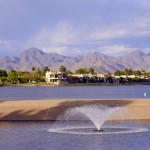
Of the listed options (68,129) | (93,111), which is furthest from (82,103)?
(68,129)

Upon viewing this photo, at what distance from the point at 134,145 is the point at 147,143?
37.5 inches

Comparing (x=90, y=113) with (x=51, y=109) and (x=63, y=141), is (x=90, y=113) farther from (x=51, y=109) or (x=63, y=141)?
Answer: (x=63, y=141)

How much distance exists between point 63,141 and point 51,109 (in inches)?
543

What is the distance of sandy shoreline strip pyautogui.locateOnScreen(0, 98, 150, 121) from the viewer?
1633 inches

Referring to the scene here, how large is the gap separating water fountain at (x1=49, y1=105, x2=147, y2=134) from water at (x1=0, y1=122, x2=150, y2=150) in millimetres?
1678

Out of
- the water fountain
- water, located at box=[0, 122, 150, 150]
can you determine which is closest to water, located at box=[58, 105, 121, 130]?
the water fountain

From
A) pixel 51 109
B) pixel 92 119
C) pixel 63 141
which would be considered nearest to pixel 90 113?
pixel 92 119

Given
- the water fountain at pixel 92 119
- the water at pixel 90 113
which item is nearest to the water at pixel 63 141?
the water fountain at pixel 92 119

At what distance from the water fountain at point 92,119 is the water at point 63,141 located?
168 centimetres

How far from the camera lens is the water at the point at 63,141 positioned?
26766 mm

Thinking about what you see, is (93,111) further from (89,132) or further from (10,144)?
(10,144)

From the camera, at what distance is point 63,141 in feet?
95.6

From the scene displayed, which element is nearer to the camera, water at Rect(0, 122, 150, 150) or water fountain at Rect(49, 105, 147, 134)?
water at Rect(0, 122, 150, 150)

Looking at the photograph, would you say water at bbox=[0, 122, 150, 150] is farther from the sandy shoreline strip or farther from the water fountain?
the sandy shoreline strip
